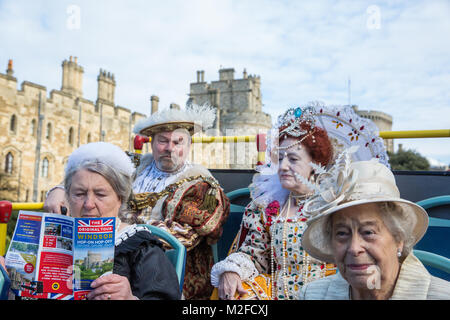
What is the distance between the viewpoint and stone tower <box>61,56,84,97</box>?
24453 mm

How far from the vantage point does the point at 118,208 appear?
1.87 metres

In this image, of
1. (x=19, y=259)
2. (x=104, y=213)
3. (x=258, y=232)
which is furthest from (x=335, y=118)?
(x=19, y=259)

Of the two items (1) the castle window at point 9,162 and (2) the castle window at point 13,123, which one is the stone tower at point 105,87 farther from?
(1) the castle window at point 9,162

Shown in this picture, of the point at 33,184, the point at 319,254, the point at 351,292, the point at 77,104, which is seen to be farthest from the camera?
the point at 77,104

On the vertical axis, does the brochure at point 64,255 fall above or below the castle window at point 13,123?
below

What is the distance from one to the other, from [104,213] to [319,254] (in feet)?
3.28

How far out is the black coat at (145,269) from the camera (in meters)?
1.69

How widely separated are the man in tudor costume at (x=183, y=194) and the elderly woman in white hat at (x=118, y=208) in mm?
939

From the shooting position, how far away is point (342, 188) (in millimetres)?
1246

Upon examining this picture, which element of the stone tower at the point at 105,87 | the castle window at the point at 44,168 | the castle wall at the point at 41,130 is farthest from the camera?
the stone tower at the point at 105,87

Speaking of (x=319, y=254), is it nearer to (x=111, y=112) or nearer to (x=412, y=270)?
(x=412, y=270)

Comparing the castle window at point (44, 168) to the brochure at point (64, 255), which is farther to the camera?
→ the castle window at point (44, 168)

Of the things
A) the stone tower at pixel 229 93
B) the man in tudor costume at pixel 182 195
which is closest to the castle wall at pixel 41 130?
the stone tower at pixel 229 93

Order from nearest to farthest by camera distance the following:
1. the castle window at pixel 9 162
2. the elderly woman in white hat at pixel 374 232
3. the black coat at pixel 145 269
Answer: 1. the elderly woman in white hat at pixel 374 232
2. the black coat at pixel 145 269
3. the castle window at pixel 9 162
